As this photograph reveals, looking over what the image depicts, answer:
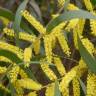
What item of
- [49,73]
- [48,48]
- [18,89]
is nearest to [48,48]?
[48,48]

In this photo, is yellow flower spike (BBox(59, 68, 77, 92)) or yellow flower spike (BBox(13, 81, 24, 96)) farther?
yellow flower spike (BBox(13, 81, 24, 96))

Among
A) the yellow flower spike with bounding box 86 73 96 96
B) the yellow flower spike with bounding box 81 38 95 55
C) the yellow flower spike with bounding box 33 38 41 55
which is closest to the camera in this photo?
the yellow flower spike with bounding box 86 73 96 96

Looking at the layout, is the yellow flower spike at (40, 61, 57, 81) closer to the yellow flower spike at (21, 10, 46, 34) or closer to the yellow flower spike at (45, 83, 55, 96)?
the yellow flower spike at (45, 83, 55, 96)

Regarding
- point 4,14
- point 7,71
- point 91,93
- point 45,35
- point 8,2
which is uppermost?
point 8,2

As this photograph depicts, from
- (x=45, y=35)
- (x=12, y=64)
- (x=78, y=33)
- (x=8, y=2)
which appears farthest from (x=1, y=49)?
(x=8, y=2)

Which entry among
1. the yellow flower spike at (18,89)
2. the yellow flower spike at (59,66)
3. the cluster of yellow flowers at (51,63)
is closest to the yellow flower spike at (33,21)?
the cluster of yellow flowers at (51,63)

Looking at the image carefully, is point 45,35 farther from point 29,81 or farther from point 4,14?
point 4,14

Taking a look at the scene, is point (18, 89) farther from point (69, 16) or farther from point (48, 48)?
point (69, 16)

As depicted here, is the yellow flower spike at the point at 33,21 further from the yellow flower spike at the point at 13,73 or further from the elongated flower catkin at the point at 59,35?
the yellow flower spike at the point at 13,73

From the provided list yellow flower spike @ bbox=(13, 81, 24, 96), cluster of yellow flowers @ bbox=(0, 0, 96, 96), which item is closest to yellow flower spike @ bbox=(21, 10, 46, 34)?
cluster of yellow flowers @ bbox=(0, 0, 96, 96)
